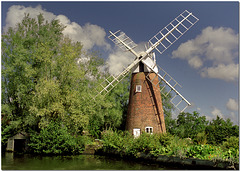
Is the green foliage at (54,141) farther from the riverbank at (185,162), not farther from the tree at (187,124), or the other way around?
the tree at (187,124)

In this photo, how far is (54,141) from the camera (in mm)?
17219

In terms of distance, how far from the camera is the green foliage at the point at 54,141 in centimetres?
1728

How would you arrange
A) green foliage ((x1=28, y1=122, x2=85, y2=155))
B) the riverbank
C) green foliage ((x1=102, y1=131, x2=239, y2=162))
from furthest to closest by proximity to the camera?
green foliage ((x1=28, y1=122, x2=85, y2=155))
green foliage ((x1=102, y1=131, x2=239, y2=162))
the riverbank

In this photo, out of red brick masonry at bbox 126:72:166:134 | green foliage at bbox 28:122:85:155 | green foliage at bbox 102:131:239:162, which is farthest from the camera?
red brick masonry at bbox 126:72:166:134

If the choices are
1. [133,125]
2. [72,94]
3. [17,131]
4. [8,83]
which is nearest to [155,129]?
[133,125]

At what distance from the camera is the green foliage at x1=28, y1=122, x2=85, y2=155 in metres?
17.3

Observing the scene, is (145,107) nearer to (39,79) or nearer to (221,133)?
(221,133)

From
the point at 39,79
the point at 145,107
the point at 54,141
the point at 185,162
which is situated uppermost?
the point at 39,79

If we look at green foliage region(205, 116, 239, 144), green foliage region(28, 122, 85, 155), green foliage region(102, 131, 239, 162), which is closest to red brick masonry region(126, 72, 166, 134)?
green foliage region(102, 131, 239, 162)

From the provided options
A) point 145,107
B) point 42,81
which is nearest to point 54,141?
point 42,81

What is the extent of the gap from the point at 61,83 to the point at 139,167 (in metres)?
9.98

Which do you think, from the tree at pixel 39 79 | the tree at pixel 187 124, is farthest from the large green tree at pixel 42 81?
the tree at pixel 187 124

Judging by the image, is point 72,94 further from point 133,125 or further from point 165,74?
point 165,74

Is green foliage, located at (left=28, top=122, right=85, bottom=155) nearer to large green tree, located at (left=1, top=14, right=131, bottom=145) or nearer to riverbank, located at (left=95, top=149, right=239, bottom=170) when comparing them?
large green tree, located at (left=1, top=14, right=131, bottom=145)
